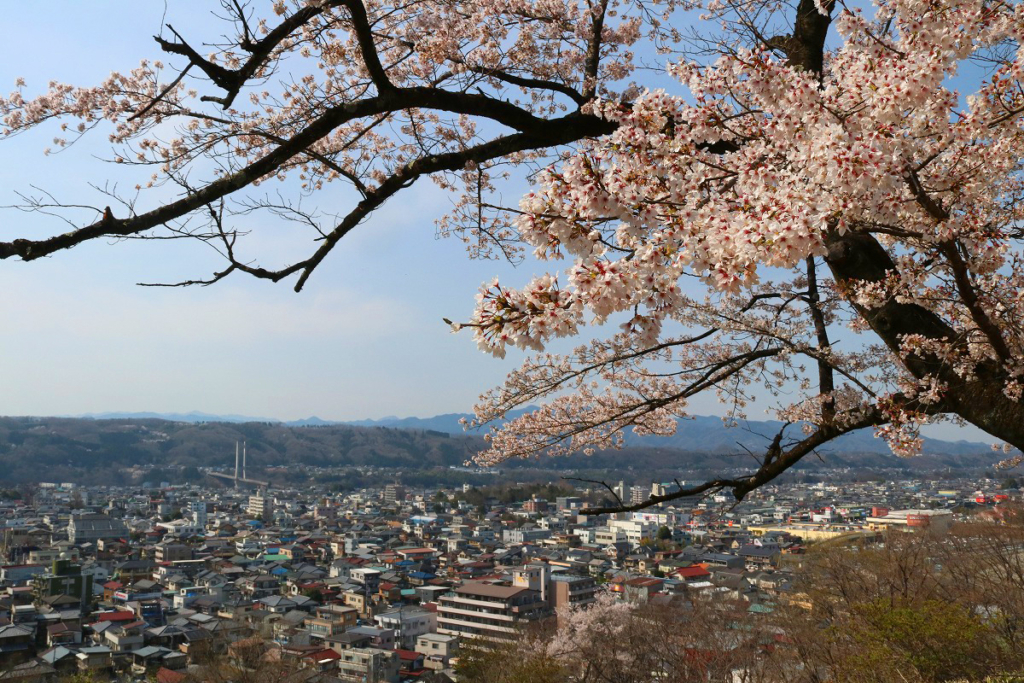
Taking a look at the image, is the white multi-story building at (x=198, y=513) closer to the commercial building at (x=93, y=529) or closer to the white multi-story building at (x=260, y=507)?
the white multi-story building at (x=260, y=507)

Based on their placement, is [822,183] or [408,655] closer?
[822,183]

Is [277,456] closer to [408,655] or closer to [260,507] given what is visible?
[260,507]

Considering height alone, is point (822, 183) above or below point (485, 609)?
above

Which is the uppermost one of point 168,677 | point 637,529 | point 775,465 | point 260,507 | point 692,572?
point 775,465

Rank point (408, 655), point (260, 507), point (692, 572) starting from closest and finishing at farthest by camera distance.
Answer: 1. point (408, 655)
2. point (692, 572)
3. point (260, 507)

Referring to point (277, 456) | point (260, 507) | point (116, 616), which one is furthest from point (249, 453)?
point (116, 616)

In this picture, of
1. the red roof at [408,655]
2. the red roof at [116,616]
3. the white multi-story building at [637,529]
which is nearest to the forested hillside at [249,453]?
the white multi-story building at [637,529]

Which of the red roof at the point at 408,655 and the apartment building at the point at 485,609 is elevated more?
the apartment building at the point at 485,609

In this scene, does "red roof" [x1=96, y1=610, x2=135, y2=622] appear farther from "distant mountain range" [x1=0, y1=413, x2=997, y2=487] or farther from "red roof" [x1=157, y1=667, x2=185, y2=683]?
"distant mountain range" [x1=0, y1=413, x2=997, y2=487]

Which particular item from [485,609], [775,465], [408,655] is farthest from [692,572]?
[775,465]

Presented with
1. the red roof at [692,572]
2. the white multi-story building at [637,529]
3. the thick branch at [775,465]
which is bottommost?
the white multi-story building at [637,529]

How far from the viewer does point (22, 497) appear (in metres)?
51.9

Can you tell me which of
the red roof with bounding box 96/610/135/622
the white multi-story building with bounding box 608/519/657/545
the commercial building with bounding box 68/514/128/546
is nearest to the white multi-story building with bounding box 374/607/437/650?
the red roof with bounding box 96/610/135/622

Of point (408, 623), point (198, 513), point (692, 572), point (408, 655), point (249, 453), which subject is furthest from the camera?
point (249, 453)
